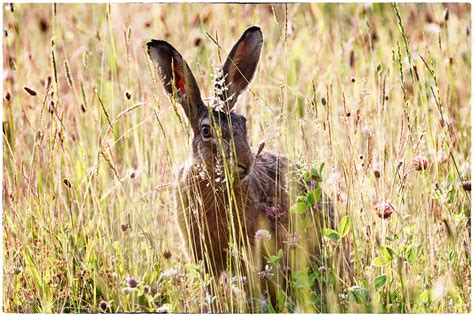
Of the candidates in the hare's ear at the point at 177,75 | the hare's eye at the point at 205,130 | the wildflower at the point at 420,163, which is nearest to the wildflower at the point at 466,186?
the wildflower at the point at 420,163

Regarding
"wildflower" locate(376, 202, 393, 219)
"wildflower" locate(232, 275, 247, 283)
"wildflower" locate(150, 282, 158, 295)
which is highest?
"wildflower" locate(376, 202, 393, 219)

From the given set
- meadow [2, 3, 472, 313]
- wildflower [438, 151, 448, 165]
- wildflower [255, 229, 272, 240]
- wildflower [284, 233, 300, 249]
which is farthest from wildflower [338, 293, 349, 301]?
wildflower [438, 151, 448, 165]

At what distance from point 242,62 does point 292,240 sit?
3.57 feet

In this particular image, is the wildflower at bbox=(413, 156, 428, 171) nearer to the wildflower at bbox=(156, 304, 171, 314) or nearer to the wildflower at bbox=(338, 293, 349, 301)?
the wildflower at bbox=(338, 293, 349, 301)

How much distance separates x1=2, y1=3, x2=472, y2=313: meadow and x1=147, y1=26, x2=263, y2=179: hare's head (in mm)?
117

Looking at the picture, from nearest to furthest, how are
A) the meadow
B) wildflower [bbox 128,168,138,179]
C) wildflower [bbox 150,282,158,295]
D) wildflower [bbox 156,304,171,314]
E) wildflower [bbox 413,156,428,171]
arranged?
1. wildflower [bbox 156,304,171,314]
2. the meadow
3. wildflower [bbox 413,156,428,171]
4. wildflower [bbox 150,282,158,295]
5. wildflower [bbox 128,168,138,179]

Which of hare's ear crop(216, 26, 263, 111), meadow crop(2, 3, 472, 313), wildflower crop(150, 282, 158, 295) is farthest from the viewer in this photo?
hare's ear crop(216, 26, 263, 111)

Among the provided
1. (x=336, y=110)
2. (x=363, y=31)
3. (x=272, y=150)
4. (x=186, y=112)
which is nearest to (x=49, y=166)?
(x=186, y=112)

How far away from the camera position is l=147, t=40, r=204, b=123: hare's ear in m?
4.50

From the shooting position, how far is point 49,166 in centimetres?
475

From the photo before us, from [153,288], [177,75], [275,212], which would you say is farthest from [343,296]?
[177,75]

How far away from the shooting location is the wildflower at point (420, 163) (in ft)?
14.3

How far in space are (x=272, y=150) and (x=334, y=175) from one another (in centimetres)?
90

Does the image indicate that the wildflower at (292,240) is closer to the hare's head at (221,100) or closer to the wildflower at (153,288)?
the hare's head at (221,100)
